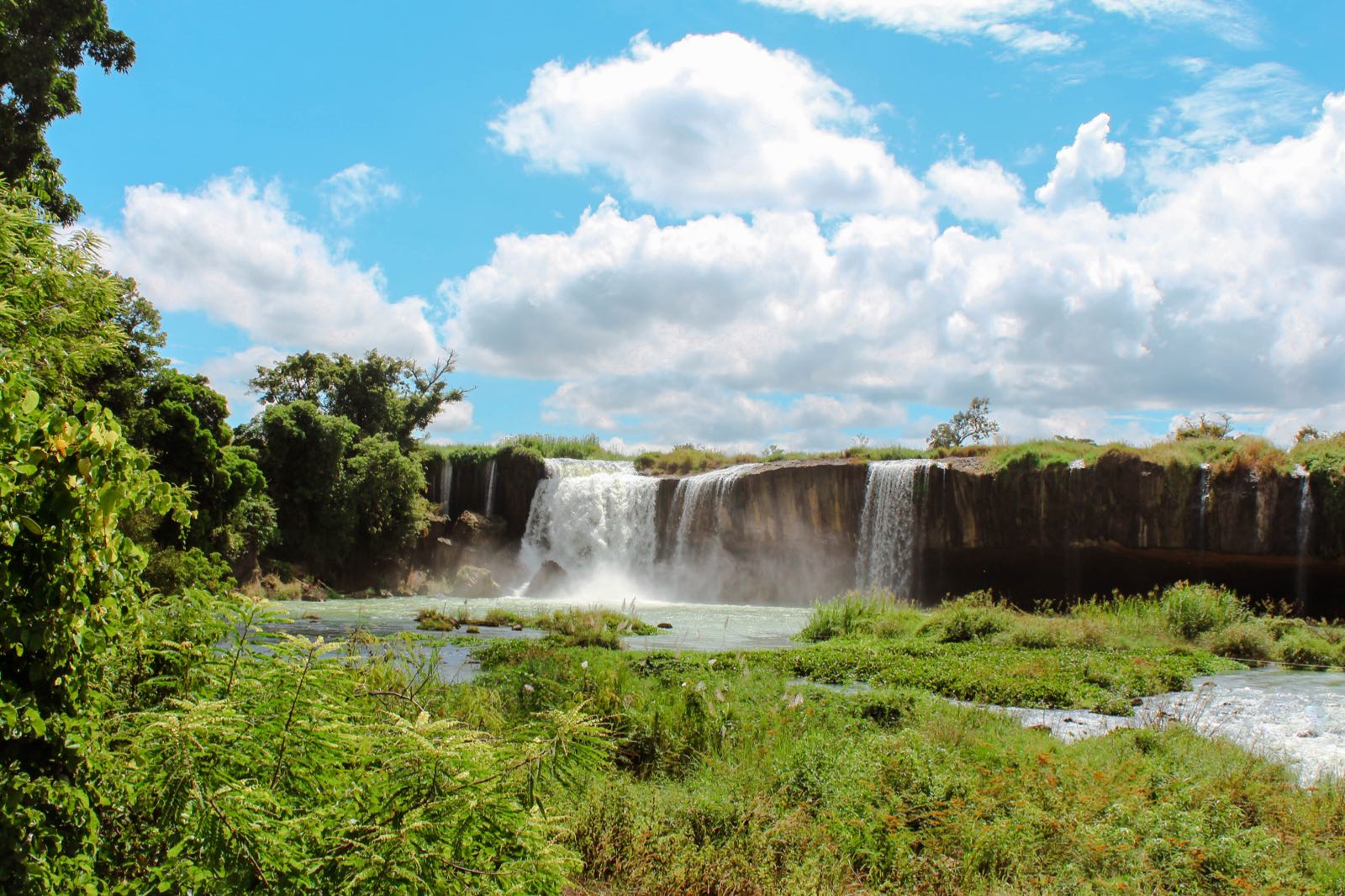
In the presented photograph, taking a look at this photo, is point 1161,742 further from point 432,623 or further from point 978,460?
point 978,460

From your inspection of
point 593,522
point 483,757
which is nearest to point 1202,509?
point 593,522

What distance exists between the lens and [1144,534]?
27453mm

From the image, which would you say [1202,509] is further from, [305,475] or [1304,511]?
[305,475]

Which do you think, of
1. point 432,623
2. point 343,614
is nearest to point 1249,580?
point 432,623

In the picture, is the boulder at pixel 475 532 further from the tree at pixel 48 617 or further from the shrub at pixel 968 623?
the tree at pixel 48 617

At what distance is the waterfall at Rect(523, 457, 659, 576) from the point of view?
120 feet

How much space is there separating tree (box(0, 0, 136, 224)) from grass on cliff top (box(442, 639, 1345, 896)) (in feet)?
48.3

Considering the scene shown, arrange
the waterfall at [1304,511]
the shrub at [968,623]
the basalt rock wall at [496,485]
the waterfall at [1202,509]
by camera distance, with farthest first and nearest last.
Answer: the basalt rock wall at [496,485]
the waterfall at [1202,509]
the waterfall at [1304,511]
the shrub at [968,623]

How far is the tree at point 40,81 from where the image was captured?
656 inches

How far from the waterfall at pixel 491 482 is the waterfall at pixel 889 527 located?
1653cm

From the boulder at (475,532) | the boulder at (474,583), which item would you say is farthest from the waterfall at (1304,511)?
the boulder at (475,532)

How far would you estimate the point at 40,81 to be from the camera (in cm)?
1717

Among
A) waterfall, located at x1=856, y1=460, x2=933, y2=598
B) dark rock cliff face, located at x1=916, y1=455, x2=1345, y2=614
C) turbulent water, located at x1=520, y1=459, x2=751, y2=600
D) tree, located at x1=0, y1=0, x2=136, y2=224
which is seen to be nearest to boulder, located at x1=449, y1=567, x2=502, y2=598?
turbulent water, located at x1=520, y1=459, x2=751, y2=600

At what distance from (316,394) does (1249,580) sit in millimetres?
35944
